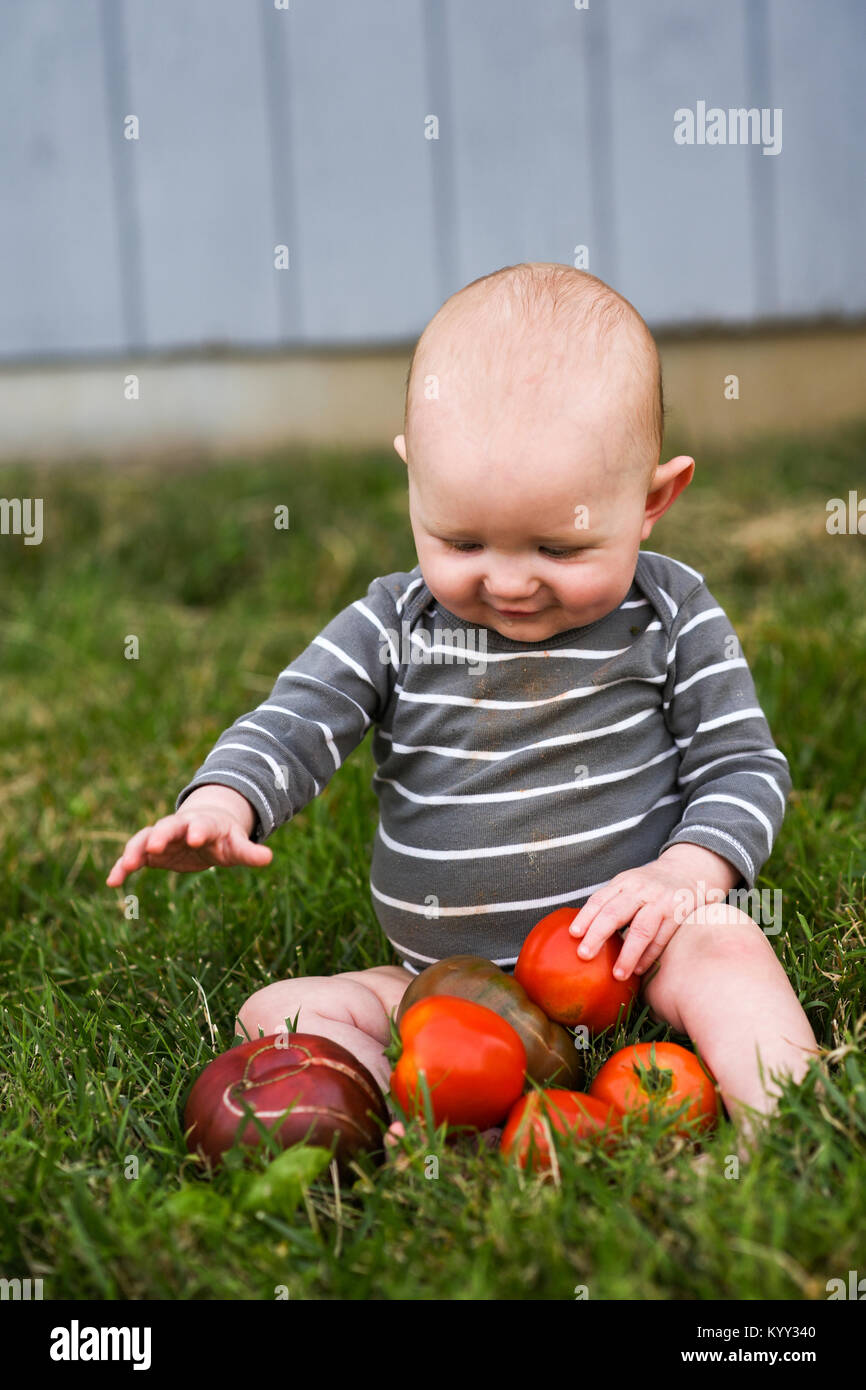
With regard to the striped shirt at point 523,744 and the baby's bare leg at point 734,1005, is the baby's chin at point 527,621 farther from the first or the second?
the baby's bare leg at point 734,1005

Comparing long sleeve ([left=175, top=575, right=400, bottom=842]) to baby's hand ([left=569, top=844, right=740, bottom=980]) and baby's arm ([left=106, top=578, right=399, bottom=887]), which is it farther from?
baby's hand ([left=569, top=844, right=740, bottom=980])

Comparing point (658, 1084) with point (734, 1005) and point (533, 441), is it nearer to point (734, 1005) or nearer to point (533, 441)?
point (734, 1005)

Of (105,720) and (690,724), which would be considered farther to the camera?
(105,720)

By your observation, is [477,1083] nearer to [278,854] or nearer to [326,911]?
[326,911]

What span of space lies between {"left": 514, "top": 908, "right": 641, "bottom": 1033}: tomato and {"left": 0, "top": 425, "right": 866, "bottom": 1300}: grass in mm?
62

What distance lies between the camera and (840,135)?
575cm

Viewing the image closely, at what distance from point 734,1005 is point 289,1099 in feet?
1.83

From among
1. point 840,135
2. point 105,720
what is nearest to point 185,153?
point 840,135

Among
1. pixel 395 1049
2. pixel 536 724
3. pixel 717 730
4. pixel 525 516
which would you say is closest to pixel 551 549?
pixel 525 516

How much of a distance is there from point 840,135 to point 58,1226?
228 inches

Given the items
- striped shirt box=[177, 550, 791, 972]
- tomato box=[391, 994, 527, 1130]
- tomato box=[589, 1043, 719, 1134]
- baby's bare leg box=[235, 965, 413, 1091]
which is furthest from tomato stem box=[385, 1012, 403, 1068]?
striped shirt box=[177, 550, 791, 972]

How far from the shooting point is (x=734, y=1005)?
5.26ft

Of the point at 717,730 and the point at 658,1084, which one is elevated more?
the point at 717,730

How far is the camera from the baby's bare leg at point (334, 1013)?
5.82 feet
